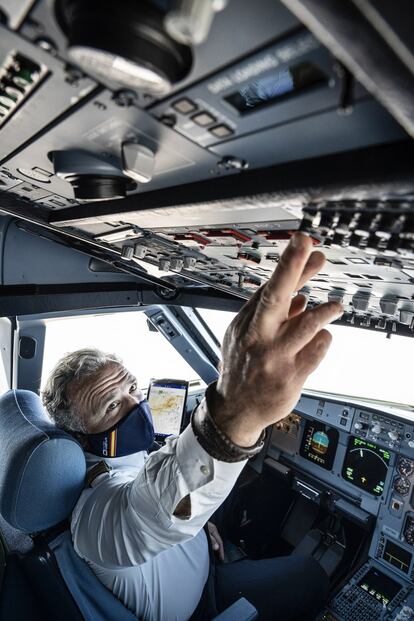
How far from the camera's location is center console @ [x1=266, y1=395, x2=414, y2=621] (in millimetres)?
2787

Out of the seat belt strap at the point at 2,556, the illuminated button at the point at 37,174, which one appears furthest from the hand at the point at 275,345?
the seat belt strap at the point at 2,556

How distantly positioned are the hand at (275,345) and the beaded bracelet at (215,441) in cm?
6

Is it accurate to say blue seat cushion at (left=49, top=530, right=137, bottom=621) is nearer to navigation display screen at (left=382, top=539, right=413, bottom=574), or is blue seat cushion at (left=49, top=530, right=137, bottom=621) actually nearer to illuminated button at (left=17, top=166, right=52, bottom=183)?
illuminated button at (left=17, top=166, right=52, bottom=183)

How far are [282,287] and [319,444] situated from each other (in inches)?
119

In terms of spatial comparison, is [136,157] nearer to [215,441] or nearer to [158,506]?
[215,441]

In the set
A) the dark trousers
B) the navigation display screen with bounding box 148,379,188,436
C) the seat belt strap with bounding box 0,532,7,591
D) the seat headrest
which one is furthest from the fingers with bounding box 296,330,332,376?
the navigation display screen with bounding box 148,379,188,436

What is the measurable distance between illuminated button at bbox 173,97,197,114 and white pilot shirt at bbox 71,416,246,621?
0.81m

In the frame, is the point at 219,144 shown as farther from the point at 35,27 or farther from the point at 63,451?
the point at 63,451

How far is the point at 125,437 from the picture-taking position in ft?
6.47

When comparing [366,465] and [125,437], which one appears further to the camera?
[366,465]

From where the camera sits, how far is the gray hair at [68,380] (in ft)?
6.49

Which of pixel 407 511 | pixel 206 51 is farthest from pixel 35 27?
pixel 407 511

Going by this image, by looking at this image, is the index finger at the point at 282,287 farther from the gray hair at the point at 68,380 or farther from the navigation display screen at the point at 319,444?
the navigation display screen at the point at 319,444

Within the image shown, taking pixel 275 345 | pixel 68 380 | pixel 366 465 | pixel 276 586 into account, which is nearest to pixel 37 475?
pixel 68 380
